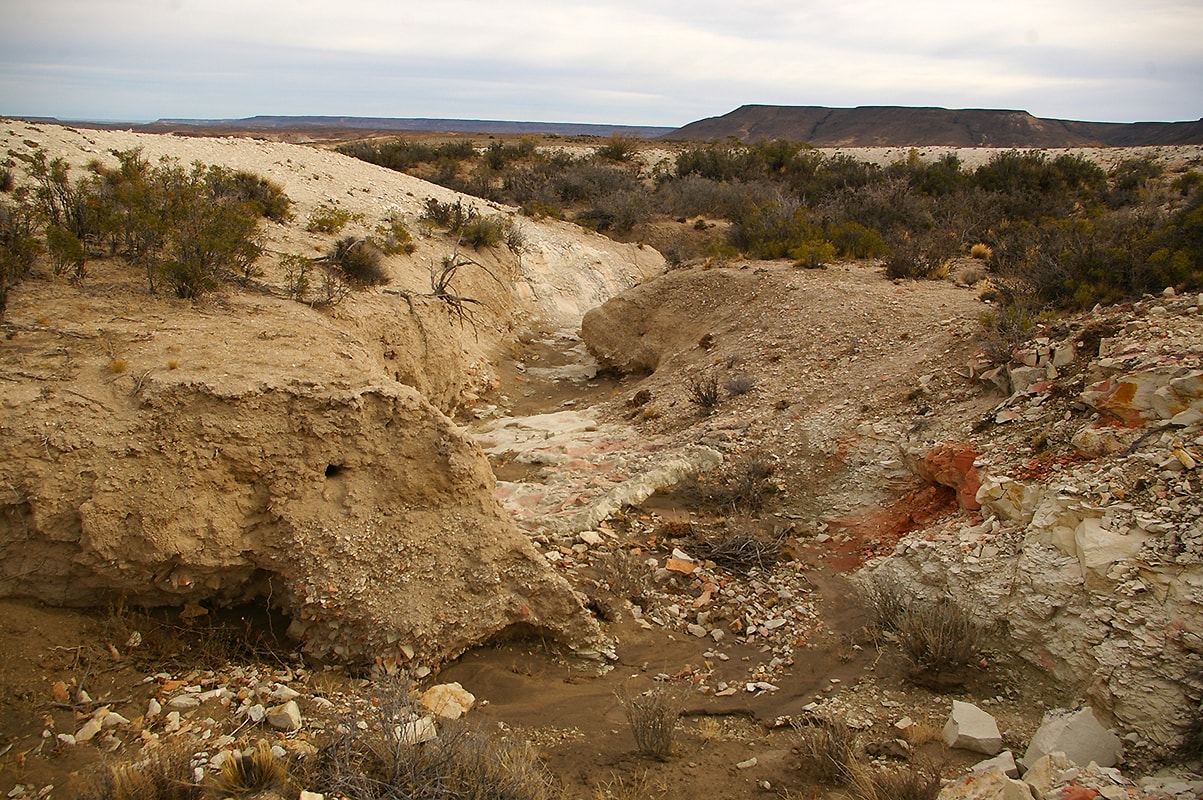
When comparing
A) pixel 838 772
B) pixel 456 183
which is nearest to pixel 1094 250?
pixel 838 772

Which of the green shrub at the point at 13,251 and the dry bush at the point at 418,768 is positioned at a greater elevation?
the green shrub at the point at 13,251

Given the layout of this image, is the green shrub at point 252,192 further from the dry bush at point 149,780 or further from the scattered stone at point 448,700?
the dry bush at point 149,780

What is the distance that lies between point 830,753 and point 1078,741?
1091 mm

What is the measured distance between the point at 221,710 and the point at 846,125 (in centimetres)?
7782

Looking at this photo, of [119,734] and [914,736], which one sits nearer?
[119,734]

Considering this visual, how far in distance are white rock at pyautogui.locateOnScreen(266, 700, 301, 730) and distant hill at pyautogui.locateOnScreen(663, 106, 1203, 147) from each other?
180ft

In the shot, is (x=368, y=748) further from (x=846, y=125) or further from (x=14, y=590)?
(x=846, y=125)

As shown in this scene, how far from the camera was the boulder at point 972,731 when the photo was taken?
3.44 meters

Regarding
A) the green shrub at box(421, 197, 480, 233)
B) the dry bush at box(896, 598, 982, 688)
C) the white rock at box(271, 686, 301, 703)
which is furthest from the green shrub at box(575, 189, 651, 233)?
the white rock at box(271, 686, 301, 703)

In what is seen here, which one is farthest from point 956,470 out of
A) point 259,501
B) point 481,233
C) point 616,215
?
point 616,215

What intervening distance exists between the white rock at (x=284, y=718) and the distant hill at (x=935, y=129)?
5485 cm

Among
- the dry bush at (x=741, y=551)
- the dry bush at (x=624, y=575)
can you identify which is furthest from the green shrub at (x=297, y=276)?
the dry bush at (x=741, y=551)

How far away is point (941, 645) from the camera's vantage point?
4.00m

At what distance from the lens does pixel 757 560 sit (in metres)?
5.62
